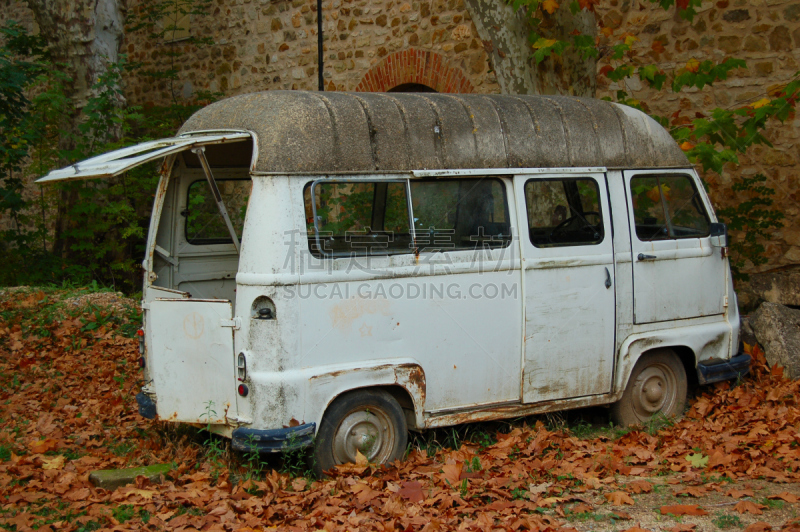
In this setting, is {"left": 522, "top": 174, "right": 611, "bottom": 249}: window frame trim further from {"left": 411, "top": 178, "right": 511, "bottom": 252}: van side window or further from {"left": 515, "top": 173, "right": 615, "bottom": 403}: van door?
{"left": 411, "top": 178, "right": 511, "bottom": 252}: van side window

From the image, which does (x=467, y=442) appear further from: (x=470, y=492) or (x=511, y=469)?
(x=470, y=492)

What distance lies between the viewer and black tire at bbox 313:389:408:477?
184 inches

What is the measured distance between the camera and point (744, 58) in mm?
9414

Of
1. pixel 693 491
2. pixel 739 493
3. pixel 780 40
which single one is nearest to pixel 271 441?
pixel 693 491

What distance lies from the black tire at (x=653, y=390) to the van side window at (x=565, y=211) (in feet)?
3.89

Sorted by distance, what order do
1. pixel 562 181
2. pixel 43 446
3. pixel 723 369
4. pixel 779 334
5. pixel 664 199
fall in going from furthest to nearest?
pixel 779 334
pixel 723 369
pixel 664 199
pixel 562 181
pixel 43 446

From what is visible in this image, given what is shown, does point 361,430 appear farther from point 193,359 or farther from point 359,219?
point 359,219

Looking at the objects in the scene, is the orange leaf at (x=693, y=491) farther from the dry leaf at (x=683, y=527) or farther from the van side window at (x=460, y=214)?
the van side window at (x=460, y=214)

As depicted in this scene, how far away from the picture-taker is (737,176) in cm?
968

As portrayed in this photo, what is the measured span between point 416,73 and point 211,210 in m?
6.22

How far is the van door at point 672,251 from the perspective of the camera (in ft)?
18.9

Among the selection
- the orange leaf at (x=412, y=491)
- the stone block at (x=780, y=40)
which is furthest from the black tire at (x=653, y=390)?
the stone block at (x=780, y=40)

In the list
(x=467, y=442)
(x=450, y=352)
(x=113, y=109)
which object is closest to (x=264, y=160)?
(x=450, y=352)

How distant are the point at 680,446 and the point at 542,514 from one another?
167cm
